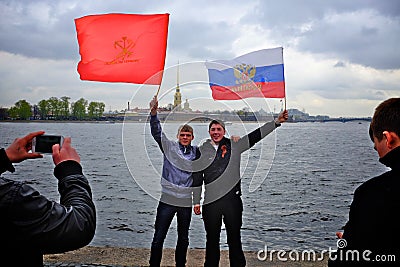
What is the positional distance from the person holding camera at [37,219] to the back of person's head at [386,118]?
69.4 inches

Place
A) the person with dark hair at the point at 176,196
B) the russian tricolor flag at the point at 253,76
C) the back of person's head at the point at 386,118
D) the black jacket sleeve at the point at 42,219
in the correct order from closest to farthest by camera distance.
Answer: the black jacket sleeve at the point at 42,219
the back of person's head at the point at 386,118
the person with dark hair at the point at 176,196
the russian tricolor flag at the point at 253,76

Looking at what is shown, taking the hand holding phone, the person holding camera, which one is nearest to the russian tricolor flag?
the hand holding phone

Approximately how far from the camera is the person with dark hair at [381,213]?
232 centimetres

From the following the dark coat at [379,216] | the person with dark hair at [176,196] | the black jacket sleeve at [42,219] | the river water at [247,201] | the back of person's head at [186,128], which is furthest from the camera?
the river water at [247,201]

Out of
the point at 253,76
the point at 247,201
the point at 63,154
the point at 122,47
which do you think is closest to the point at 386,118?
the point at 63,154


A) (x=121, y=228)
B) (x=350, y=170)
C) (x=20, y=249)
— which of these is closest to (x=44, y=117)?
(x=350, y=170)

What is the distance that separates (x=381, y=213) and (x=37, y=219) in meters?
1.80

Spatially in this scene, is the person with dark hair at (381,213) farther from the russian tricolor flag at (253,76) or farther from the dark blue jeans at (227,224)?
the russian tricolor flag at (253,76)

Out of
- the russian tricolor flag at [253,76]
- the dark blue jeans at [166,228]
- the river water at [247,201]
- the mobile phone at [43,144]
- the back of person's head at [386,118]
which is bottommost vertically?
the river water at [247,201]

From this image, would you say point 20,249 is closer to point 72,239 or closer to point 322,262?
point 72,239

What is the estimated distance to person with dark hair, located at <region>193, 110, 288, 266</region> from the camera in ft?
19.0

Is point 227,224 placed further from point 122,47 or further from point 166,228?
point 122,47

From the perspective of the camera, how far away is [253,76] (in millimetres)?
7434

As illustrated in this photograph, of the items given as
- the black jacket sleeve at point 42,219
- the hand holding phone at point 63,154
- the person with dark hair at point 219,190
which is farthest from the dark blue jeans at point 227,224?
the black jacket sleeve at point 42,219
